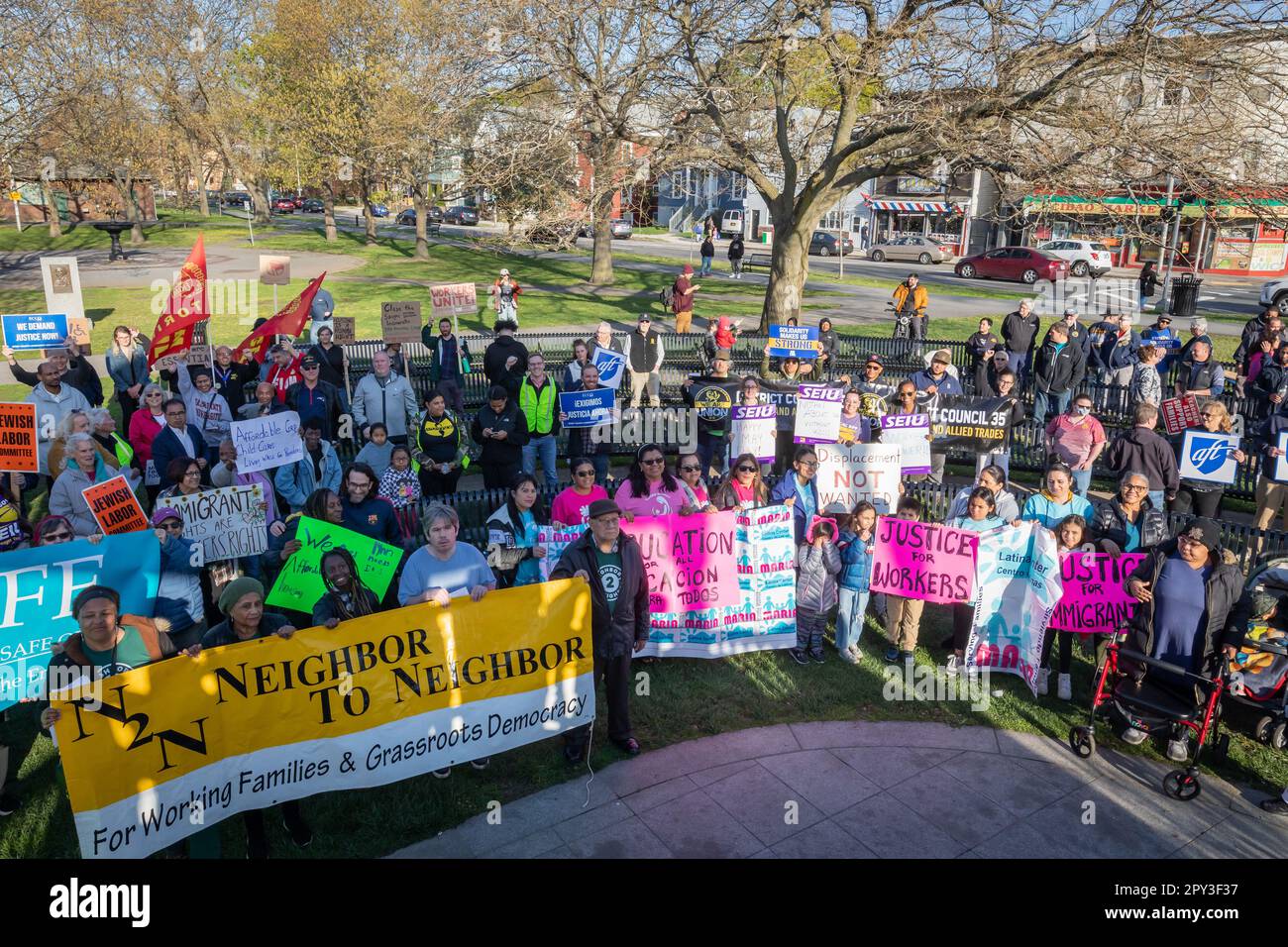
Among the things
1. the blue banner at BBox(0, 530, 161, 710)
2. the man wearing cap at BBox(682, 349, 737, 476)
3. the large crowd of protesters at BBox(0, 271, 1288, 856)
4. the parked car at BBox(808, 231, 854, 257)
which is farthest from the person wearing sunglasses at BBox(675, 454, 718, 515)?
the parked car at BBox(808, 231, 854, 257)

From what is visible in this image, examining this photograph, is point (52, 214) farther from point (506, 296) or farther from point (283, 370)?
point (283, 370)

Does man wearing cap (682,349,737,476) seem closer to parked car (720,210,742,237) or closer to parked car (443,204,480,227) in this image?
parked car (720,210,742,237)

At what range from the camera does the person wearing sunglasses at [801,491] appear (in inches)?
327

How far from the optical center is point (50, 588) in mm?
6414

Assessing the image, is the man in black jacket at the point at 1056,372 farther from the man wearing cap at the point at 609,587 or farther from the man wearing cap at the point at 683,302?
the man wearing cap at the point at 683,302

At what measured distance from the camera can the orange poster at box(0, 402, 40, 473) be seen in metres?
8.67

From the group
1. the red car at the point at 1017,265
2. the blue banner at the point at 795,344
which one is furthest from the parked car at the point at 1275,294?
the blue banner at the point at 795,344

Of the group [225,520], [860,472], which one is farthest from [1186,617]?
[225,520]

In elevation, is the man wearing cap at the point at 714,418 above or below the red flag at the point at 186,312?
below

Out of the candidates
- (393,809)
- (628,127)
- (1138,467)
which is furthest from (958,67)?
(393,809)

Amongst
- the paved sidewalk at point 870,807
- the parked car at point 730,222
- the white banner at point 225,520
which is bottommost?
the paved sidewalk at point 870,807

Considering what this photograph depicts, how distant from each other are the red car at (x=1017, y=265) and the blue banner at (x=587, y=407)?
33.1 meters

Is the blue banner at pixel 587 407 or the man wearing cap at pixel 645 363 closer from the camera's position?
the blue banner at pixel 587 407
